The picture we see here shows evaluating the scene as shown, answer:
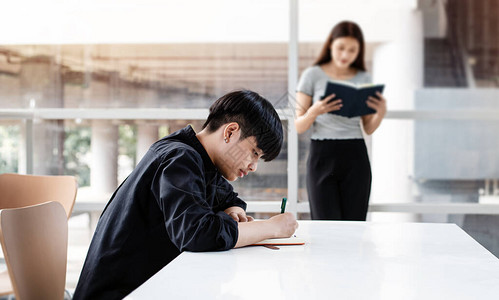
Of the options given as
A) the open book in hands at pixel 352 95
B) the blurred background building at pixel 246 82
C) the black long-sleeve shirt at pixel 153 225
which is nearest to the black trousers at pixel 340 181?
the open book in hands at pixel 352 95

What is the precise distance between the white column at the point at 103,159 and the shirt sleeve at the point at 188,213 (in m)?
2.25

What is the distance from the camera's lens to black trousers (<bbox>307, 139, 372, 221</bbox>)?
275cm

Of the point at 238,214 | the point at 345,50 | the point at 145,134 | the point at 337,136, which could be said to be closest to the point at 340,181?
the point at 337,136

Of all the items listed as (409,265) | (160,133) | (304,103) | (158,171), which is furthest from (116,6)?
(409,265)

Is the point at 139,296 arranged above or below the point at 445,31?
below

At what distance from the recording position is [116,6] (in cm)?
346

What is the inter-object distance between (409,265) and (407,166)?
2.30 meters

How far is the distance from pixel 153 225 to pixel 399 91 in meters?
2.36

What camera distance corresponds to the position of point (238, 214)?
163 cm

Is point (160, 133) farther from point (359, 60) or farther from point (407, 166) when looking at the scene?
point (407, 166)

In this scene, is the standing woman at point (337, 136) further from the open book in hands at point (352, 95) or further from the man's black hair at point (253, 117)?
the man's black hair at point (253, 117)

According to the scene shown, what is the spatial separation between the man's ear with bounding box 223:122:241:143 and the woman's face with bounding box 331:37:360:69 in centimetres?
153

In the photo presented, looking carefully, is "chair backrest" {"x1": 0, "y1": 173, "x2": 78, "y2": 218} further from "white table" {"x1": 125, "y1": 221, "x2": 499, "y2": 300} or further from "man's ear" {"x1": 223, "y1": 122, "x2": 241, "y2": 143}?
"white table" {"x1": 125, "y1": 221, "x2": 499, "y2": 300}

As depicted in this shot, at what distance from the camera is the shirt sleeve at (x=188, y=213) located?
4.16 feet
